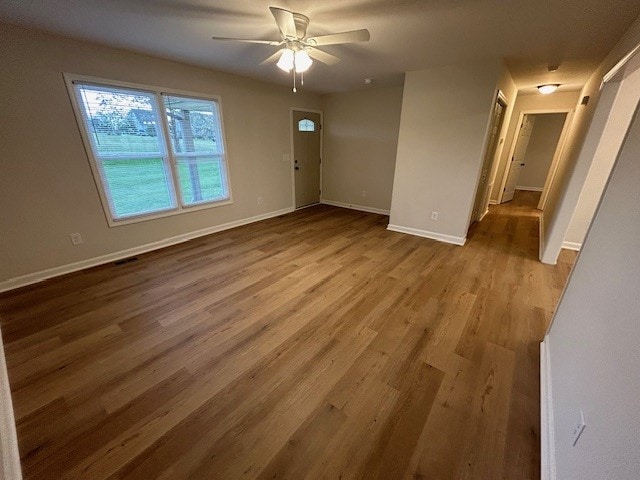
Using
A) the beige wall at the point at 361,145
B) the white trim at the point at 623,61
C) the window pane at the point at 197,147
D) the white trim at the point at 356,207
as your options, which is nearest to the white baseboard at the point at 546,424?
the white trim at the point at 623,61

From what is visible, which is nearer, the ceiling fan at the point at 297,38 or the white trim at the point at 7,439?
the white trim at the point at 7,439

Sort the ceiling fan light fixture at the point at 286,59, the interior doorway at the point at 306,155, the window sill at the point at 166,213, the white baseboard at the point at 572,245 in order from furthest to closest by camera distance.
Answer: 1. the interior doorway at the point at 306,155
2. the white baseboard at the point at 572,245
3. the window sill at the point at 166,213
4. the ceiling fan light fixture at the point at 286,59

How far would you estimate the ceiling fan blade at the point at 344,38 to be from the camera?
183 cm

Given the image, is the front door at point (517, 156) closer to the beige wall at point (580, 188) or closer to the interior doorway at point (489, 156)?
the interior doorway at point (489, 156)

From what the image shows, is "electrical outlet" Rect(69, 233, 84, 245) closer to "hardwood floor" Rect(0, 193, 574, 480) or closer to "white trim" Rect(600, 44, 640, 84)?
"hardwood floor" Rect(0, 193, 574, 480)

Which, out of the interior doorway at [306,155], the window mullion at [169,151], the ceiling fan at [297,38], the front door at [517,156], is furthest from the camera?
the front door at [517,156]

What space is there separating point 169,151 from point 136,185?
64 cm

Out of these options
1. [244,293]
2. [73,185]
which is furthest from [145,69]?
[244,293]

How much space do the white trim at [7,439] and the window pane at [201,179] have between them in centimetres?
278

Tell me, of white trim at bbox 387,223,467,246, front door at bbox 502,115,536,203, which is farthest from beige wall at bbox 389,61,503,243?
front door at bbox 502,115,536,203

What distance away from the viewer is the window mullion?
3.31m

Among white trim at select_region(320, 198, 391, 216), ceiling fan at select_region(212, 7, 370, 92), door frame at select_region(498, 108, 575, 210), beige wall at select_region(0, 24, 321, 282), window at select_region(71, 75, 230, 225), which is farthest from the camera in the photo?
white trim at select_region(320, 198, 391, 216)

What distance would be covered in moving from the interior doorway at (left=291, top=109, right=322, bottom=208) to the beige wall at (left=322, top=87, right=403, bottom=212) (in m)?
0.21

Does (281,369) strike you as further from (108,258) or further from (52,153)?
(52,153)
